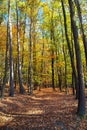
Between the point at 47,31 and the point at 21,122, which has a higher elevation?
the point at 47,31

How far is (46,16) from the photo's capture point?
3822cm

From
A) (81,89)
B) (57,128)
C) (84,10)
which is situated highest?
(84,10)

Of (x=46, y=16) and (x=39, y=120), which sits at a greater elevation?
(x=46, y=16)

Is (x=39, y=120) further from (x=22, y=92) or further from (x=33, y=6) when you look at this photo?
(x=33, y=6)

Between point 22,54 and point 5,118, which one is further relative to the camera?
point 22,54

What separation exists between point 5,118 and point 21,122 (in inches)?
45.6

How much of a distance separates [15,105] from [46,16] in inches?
917

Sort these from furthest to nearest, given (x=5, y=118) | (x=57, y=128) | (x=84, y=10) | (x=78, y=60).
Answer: (x=84, y=10) → (x=78, y=60) → (x=5, y=118) → (x=57, y=128)

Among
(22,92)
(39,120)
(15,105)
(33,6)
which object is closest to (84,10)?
(33,6)

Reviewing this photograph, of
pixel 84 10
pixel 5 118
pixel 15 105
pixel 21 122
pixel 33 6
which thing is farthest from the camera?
pixel 33 6

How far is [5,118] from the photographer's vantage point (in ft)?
41.6

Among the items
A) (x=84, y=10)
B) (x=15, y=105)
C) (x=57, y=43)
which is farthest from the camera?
(x=57, y=43)

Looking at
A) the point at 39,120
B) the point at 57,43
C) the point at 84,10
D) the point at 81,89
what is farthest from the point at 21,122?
the point at 57,43

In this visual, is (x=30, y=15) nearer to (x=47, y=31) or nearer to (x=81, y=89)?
(x=47, y=31)
